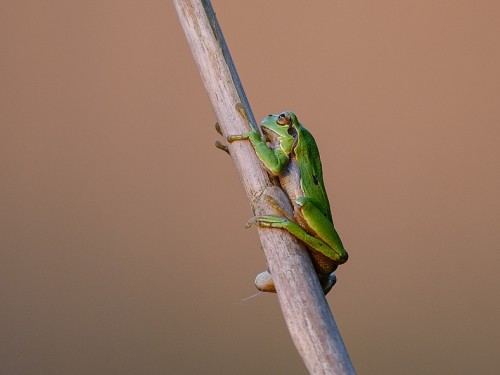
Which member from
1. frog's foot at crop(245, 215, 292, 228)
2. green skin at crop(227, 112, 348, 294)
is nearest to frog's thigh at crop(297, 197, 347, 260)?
green skin at crop(227, 112, 348, 294)

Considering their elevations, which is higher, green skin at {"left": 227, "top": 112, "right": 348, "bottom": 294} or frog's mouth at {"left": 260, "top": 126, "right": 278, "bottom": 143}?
frog's mouth at {"left": 260, "top": 126, "right": 278, "bottom": 143}

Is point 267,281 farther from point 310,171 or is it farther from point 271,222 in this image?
point 310,171

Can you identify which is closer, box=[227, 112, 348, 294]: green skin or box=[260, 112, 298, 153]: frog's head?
box=[227, 112, 348, 294]: green skin

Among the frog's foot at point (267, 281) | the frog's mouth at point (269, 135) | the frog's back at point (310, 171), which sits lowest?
the frog's foot at point (267, 281)

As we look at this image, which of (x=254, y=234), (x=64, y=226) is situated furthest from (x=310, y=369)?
(x=64, y=226)

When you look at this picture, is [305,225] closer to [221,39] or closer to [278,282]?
[278,282]

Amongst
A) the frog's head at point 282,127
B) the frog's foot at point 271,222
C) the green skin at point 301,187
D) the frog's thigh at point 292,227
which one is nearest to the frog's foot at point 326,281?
the green skin at point 301,187

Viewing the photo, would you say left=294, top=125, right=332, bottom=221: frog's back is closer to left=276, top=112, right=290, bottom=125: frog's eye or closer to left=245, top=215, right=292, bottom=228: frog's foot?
left=276, top=112, right=290, bottom=125: frog's eye

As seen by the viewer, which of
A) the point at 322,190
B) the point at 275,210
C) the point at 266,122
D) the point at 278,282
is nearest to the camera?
the point at 278,282

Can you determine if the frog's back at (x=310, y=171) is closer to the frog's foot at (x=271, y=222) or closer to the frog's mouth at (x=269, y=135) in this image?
the frog's mouth at (x=269, y=135)
